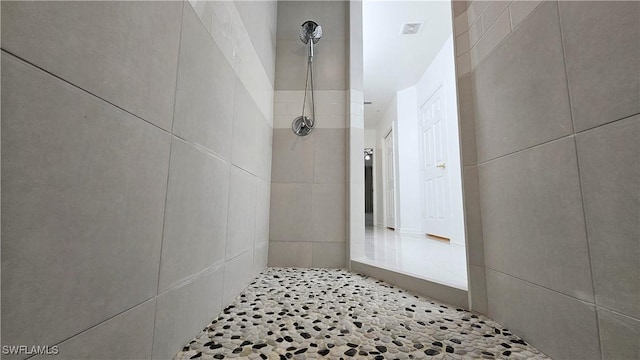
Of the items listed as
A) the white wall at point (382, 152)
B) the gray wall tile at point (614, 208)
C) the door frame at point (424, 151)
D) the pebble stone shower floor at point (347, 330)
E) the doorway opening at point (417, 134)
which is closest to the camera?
the gray wall tile at point (614, 208)

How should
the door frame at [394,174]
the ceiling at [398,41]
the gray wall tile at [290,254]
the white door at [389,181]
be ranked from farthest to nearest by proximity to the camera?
the white door at [389,181], the door frame at [394,174], the ceiling at [398,41], the gray wall tile at [290,254]

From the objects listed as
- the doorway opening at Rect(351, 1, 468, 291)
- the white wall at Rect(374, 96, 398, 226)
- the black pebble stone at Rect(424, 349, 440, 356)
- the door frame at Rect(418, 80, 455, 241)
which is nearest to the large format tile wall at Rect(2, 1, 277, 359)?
the black pebble stone at Rect(424, 349, 440, 356)

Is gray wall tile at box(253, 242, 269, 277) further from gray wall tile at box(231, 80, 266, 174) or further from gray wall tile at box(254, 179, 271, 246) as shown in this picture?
gray wall tile at box(231, 80, 266, 174)

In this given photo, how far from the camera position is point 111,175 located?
46 cm

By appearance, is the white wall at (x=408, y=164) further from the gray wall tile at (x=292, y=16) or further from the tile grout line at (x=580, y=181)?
the tile grout line at (x=580, y=181)

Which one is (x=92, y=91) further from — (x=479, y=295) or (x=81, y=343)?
(x=479, y=295)

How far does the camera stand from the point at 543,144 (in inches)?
27.2

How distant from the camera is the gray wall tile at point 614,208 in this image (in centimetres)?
49

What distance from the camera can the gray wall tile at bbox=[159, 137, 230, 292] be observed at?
2.13ft

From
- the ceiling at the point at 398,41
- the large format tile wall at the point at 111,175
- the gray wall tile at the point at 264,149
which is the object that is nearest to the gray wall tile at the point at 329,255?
the gray wall tile at the point at 264,149

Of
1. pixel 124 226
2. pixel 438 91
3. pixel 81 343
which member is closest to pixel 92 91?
pixel 124 226

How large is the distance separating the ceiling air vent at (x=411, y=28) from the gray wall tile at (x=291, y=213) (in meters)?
2.40

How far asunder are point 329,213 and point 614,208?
1359 millimetres

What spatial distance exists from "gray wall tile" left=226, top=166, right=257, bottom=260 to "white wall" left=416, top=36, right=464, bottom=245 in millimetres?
2332
